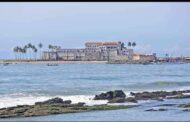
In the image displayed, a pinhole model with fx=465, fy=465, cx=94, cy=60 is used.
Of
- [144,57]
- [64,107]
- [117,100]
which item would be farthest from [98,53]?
[64,107]

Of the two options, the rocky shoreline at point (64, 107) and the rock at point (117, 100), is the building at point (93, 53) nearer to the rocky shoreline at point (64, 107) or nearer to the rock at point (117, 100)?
the rocky shoreline at point (64, 107)

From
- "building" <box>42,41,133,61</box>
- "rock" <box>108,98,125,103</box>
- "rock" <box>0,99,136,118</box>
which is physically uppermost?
"building" <box>42,41,133,61</box>

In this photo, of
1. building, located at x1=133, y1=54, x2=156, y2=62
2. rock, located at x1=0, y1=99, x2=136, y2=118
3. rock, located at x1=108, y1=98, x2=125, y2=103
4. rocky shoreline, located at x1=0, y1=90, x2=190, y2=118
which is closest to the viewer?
rock, located at x1=0, y1=99, x2=136, y2=118

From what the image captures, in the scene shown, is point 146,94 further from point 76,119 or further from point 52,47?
point 52,47

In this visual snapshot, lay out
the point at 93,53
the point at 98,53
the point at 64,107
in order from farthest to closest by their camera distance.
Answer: the point at 93,53, the point at 98,53, the point at 64,107

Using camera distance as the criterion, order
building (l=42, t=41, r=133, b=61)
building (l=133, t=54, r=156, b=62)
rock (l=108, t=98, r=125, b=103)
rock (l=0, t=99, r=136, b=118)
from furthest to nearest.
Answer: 1. building (l=133, t=54, r=156, b=62)
2. building (l=42, t=41, r=133, b=61)
3. rock (l=108, t=98, r=125, b=103)
4. rock (l=0, t=99, r=136, b=118)

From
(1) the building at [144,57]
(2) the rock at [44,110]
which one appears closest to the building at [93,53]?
(1) the building at [144,57]

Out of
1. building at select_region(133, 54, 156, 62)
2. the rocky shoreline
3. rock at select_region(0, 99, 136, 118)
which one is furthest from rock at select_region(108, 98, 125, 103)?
building at select_region(133, 54, 156, 62)

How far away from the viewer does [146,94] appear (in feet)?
64.0

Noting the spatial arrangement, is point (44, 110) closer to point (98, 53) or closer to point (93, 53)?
point (98, 53)

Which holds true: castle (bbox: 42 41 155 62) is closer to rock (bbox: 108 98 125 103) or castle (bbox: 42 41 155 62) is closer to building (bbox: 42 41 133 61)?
building (bbox: 42 41 133 61)

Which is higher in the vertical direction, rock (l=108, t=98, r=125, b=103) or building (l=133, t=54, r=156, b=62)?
building (l=133, t=54, r=156, b=62)

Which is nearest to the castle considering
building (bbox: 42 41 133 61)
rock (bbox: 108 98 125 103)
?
building (bbox: 42 41 133 61)

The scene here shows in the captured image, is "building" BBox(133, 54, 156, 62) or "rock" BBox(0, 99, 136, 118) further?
"building" BBox(133, 54, 156, 62)
